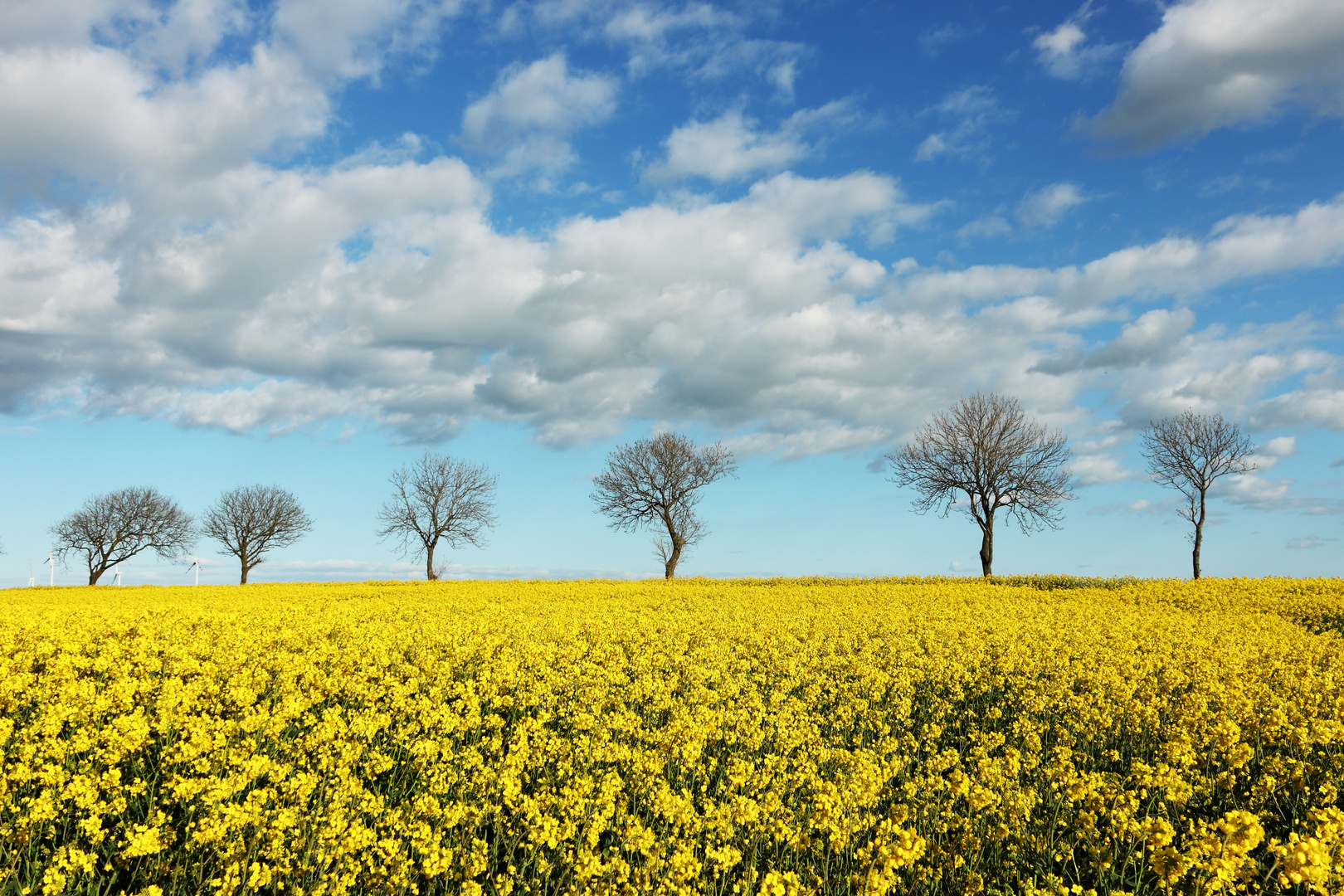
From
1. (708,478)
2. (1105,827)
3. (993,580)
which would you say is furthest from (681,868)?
(708,478)

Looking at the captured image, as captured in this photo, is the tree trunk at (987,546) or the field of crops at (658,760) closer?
the field of crops at (658,760)

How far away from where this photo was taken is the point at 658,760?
700 centimetres

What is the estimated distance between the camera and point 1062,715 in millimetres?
10680

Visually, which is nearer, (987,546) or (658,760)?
(658,760)

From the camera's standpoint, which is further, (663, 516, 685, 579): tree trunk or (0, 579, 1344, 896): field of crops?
(663, 516, 685, 579): tree trunk

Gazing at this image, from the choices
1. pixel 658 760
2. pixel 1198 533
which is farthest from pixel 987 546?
pixel 658 760

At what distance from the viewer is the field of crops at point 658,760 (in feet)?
18.8

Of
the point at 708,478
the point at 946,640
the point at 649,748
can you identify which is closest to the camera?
the point at 649,748

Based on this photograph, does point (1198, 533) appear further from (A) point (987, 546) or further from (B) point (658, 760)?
(B) point (658, 760)

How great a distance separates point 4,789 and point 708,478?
48682 millimetres

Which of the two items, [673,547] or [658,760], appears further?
[673,547]

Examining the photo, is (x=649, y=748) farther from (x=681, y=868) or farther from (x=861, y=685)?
(x=861, y=685)

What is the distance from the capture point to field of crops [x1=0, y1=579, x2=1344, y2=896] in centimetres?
574

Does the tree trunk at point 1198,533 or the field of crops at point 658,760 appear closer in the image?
the field of crops at point 658,760
